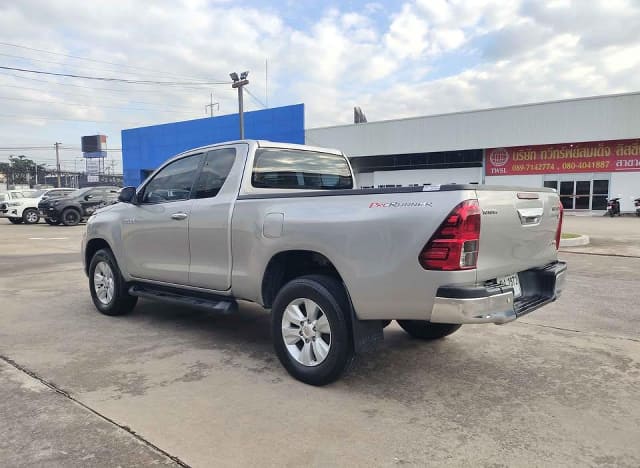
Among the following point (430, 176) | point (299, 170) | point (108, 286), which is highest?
point (430, 176)

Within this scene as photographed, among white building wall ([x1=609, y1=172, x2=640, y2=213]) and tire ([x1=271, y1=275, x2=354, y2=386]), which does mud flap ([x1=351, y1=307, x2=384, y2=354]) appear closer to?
tire ([x1=271, y1=275, x2=354, y2=386])

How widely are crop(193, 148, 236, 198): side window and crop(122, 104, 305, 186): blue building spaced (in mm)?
30034

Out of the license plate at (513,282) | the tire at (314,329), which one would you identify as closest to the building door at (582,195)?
the license plate at (513,282)

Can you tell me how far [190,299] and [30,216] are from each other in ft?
71.1

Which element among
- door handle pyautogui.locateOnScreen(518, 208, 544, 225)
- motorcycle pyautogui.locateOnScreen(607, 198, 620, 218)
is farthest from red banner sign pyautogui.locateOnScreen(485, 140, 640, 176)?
door handle pyautogui.locateOnScreen(518, 208, 544, 225)

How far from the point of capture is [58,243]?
14.3 meters

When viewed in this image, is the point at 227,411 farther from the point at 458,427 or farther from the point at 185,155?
the point at 185,155

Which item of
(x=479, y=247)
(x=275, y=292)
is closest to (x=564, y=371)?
(x=479, y=247)

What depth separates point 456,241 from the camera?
3.08 meters

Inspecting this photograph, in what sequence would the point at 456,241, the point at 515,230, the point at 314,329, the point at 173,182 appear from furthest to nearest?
1. the point at 173,182
2. the point at 314,329
3. the point at 515,230
4. the point at 456,241

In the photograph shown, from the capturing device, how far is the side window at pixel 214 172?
A: 473cm

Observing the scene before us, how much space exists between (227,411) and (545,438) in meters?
2.02

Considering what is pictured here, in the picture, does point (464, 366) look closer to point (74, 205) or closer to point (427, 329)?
point (427, 329)

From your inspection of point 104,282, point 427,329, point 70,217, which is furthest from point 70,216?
point 427,329
